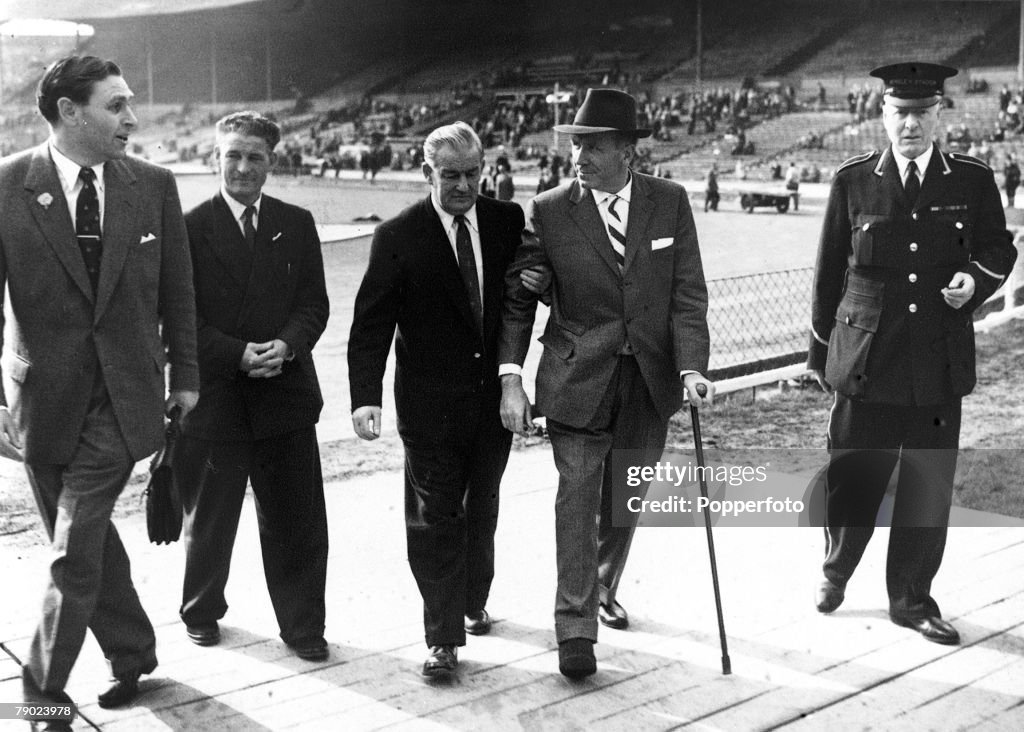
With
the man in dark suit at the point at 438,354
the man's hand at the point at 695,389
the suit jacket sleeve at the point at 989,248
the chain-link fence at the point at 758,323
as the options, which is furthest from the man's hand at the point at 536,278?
the chain-link fence at the point at 758,323

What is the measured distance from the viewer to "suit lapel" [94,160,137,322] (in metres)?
3.00

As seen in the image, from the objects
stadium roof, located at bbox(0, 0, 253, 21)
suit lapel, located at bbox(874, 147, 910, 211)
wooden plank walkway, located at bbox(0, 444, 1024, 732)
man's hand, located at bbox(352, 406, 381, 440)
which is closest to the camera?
wooden plank walkway, located at bbox(0, 444, 1024, 732)

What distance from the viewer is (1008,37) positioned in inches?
1000

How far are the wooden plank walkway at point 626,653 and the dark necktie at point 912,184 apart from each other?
1.28 meters

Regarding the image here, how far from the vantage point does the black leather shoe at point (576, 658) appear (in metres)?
3.26

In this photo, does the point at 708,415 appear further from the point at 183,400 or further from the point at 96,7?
the point at 96,7

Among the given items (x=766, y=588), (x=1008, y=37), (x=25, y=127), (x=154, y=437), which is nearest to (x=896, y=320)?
(x=766, y=588)

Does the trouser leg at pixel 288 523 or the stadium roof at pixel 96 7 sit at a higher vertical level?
the stadium roof at pixel 96 7

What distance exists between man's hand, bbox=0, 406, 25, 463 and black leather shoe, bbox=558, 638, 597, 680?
1492mm

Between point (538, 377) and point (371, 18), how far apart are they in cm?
1111

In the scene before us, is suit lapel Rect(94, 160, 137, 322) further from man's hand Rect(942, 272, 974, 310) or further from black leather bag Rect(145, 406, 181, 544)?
man's hand Rect(942, 272, 974, 310)

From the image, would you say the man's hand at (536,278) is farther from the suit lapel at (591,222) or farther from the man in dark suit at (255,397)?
the man in dark suit at (255,397)

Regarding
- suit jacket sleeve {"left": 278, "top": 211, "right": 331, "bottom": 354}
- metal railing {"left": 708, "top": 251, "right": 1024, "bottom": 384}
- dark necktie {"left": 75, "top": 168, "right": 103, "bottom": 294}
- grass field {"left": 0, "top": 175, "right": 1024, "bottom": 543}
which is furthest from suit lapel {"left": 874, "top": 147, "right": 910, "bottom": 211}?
metal railing {"left": 708, "top": 251, "right": 1024, "bottom": 384}

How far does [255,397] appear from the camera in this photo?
3455 mm
